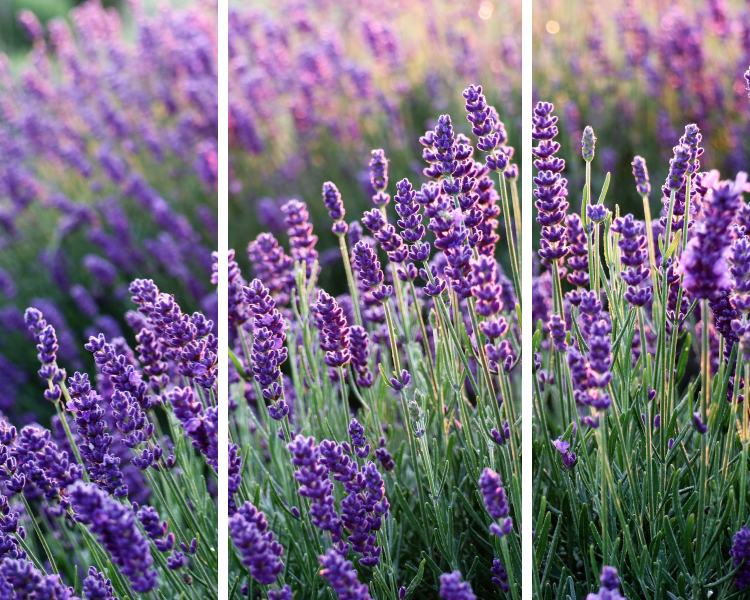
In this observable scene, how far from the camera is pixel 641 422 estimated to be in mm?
1400

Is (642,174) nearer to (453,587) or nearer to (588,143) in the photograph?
(588,143)

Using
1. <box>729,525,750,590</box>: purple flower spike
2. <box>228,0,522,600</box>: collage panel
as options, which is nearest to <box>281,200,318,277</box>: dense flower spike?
<box>228,0,522,600</box>: collage panel

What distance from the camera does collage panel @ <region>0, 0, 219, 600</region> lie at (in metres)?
1.43

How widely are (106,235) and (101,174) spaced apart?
0.71m

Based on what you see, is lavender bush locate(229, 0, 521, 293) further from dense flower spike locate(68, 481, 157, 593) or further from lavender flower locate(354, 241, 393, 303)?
dense flower spike locate(68, 481, 157, 593)

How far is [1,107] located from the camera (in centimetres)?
371

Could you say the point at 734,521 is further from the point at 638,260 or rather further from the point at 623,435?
the point at 638,260

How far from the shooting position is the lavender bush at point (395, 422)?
1.21 meters

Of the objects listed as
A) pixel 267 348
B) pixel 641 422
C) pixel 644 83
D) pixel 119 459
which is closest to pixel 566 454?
pixel 641 422

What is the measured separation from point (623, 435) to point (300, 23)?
2.96 m

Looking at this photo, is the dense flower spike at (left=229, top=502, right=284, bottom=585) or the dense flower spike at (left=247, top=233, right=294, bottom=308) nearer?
the dense flower spike at (left=229, top=502, right=284, bottom=585)

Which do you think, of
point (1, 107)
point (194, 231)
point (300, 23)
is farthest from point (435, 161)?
point (1, 107)

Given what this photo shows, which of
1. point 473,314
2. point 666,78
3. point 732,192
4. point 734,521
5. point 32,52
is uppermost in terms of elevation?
point 32,52

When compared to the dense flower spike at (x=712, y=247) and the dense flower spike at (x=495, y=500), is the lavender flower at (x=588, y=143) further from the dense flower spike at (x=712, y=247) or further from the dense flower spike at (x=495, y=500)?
the dense flower spike at (x=495, y=500)
